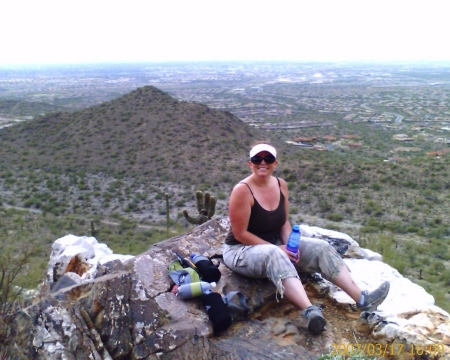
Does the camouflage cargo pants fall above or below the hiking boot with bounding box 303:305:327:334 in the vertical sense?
above

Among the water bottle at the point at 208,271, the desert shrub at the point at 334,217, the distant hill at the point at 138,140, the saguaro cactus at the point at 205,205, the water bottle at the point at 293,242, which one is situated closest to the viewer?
the water bottle at the point at 293,242

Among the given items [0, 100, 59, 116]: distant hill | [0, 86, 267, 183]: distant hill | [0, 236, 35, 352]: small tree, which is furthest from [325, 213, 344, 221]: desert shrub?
[0, 100, 59, 116]: distant hill

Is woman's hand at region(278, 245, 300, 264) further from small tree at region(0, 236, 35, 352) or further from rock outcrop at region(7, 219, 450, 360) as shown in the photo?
small tree at region(0, 236, 35, 352)

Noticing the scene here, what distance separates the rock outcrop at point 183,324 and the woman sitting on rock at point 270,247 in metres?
0.25

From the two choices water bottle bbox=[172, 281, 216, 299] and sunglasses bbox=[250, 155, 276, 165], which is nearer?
water bottle bbox=[172, 281, 216, 299]

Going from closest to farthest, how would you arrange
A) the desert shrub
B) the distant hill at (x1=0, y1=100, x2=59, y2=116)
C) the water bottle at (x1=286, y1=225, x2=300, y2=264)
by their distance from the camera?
the water bottle at (x1=286, y1=225, x2=300, y2=264), the desert shrub, the distant hill at (x1=0, y1=100, x2=59, y2=116)

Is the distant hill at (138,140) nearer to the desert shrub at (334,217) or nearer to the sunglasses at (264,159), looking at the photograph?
the desert shrub at (334,217)

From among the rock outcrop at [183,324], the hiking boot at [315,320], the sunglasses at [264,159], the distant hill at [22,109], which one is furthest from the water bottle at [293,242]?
the distant hill at [22,109]

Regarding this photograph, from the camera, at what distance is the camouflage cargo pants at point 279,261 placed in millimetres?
4087

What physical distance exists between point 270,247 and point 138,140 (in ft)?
76.5

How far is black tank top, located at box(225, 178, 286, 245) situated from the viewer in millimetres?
4434

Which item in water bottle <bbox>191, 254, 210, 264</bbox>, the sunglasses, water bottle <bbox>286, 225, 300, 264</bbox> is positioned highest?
the sunglasses

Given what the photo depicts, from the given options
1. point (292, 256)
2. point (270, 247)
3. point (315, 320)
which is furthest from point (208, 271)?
point (315, 320)

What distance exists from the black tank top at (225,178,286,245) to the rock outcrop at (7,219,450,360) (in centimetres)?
49
